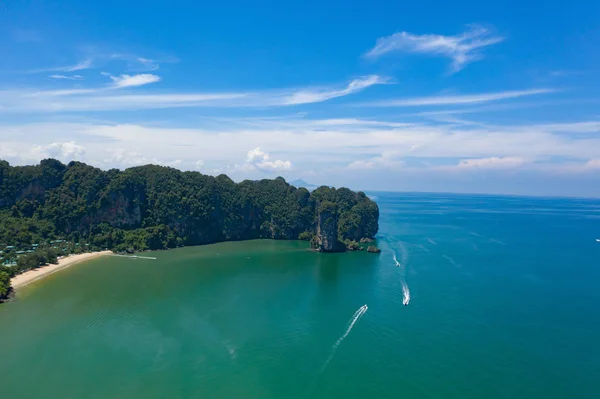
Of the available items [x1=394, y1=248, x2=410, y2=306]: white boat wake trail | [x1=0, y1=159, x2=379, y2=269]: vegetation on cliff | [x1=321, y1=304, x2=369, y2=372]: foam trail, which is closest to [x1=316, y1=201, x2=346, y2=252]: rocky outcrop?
[x1=0, y1=159, x2=379, y2=269]: vegetation on cliff

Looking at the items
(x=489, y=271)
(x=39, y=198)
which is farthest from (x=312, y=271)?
(x=39, y=198)

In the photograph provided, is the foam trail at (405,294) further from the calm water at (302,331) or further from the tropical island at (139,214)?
the tropical island at (139,214)

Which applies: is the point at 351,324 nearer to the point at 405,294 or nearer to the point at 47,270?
the point at 405,294

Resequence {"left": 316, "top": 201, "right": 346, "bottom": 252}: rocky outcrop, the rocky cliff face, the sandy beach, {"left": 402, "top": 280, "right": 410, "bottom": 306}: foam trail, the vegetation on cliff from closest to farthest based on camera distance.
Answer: {"left": 402, "top": 280, "right": 410, "bottom": 306}: foam trail → the sandy beach → the vegetation on cliff → {"left": 316, "top": 201, "right": 346, "bottom": 252}: rocky outcrop → the rocky cliff face

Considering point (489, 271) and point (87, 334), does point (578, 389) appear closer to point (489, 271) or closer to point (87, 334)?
point (489, 271)

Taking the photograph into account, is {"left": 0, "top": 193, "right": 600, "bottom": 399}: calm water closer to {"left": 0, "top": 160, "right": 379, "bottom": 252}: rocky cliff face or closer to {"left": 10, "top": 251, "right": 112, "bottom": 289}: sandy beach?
{"left": 10, "top": 251, "right": 112, "bottom": 289}: sandy beach

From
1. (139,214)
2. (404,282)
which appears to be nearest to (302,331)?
(404,282)
